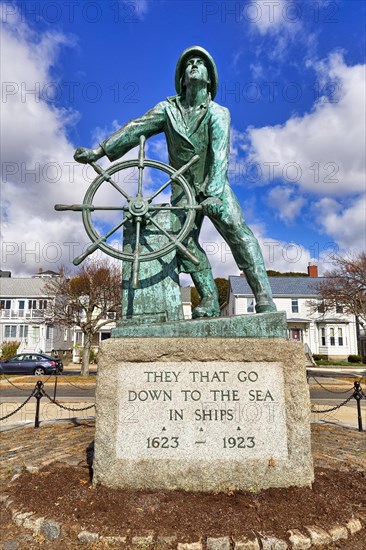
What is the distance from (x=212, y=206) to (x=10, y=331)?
40.9 m

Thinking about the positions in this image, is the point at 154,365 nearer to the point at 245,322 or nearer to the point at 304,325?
the point at 245,322

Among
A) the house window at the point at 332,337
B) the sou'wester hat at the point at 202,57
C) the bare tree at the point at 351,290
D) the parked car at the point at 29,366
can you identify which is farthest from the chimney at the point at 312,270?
the sou'wester hat at the point at 202,57

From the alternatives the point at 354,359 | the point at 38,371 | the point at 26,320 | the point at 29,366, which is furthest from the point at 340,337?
the point at 26,320

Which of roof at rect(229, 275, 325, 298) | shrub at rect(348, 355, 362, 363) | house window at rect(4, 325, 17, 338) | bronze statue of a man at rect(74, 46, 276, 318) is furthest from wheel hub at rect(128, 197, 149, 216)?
house window at rect(4, 325, 17, 338)

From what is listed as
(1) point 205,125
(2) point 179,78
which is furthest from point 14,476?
(2) point 179,78

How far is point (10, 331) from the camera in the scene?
1588 inches

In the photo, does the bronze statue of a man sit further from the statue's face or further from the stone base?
the stone base

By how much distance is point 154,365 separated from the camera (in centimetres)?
346

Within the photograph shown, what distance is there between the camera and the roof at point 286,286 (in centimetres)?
3686

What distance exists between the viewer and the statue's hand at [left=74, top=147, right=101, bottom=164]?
13.7 ft

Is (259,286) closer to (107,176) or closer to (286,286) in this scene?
(107,176)

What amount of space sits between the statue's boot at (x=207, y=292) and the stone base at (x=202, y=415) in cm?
75

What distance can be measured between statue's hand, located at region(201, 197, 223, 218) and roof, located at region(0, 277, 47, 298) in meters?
40.1

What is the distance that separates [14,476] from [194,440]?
1.66 metres
